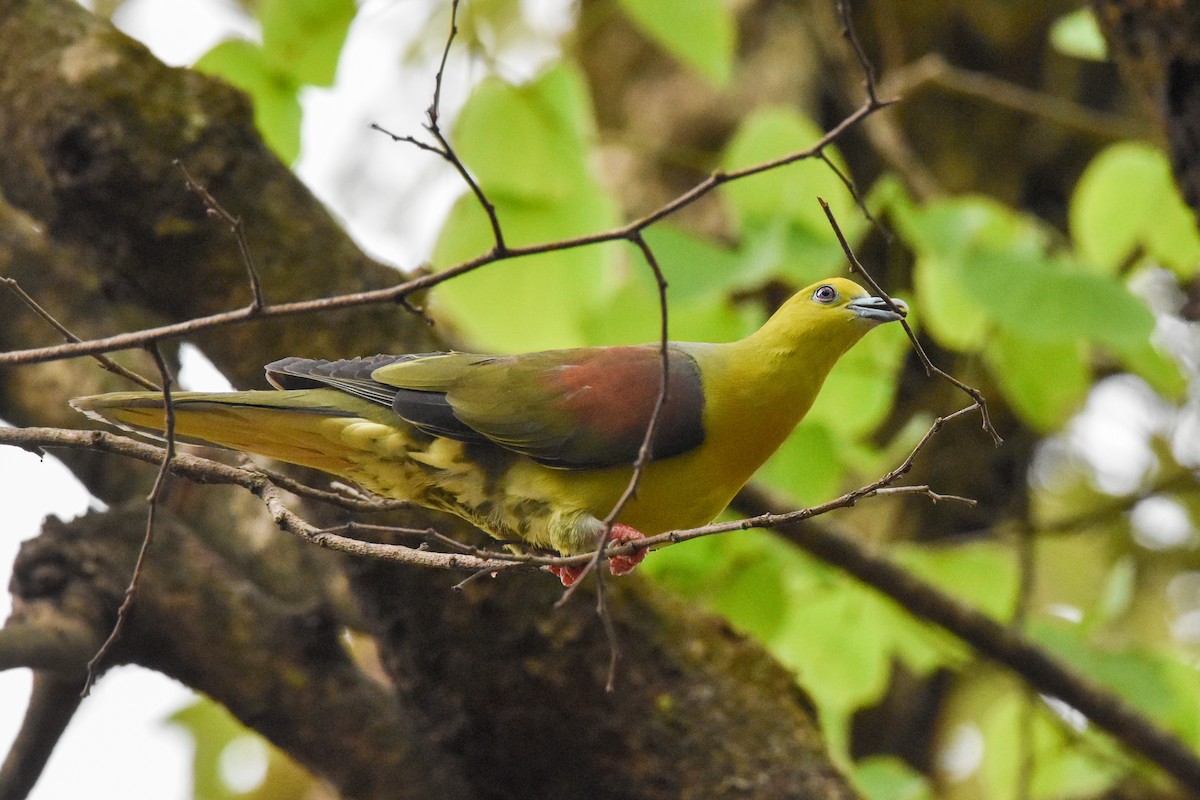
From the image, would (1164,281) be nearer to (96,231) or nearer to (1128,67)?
(1128,67)

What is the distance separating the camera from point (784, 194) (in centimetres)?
407

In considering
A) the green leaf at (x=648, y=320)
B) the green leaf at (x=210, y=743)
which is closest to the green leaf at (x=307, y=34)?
the green leaf at (x=648, y=320)

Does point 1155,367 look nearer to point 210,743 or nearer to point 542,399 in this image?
point 542,399

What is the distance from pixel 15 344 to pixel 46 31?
93cm

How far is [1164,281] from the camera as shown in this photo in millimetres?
6422

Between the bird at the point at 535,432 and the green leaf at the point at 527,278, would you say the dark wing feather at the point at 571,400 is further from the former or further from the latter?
the green leaf at the point at 527,278

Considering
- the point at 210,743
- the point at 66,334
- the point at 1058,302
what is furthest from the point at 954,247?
the point at 210,743

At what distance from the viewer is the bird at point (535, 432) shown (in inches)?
107

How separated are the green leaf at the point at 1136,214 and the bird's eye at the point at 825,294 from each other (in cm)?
180

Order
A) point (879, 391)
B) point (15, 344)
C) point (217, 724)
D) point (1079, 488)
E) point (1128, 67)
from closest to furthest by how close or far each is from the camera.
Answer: point (1128, 67)
point (15, 344)
point (879, 391)
point (217, 724)
point (1079, 488)

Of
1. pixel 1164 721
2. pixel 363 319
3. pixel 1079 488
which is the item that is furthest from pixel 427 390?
pixel 1079 488

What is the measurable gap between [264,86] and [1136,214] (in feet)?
9.94

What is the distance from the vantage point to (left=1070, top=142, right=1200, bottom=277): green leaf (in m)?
4.32

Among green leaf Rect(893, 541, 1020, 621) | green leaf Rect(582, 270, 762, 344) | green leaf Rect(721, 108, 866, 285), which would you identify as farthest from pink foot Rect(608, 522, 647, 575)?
green leaf Rect(893, 541, 1020, 621)
